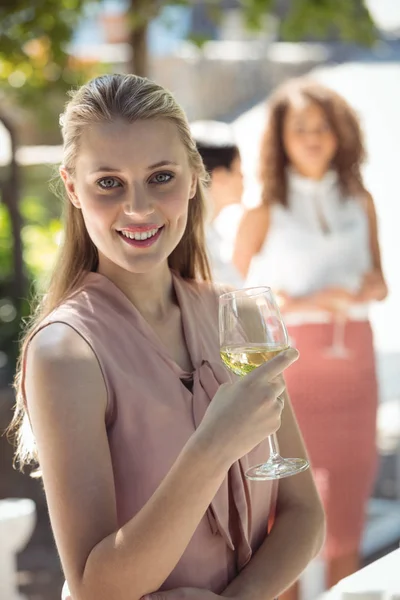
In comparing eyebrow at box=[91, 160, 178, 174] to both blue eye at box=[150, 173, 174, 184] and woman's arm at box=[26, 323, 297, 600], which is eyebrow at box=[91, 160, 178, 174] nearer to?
blue eye at box=[150, 173, 174, 184]

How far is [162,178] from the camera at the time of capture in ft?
4.22

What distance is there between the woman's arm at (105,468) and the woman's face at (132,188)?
6.9 inches

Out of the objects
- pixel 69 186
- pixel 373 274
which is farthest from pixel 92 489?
pixel 373 274

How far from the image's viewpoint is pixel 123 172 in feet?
4.10

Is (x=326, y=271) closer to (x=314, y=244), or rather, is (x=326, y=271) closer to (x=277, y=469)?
(x=314, y=244)

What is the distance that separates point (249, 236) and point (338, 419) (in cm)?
76

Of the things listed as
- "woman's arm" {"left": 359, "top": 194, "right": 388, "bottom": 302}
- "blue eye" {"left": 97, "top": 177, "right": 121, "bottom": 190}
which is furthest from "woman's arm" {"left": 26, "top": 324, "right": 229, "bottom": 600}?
"woman's arm" {"left": 359, "top": 194, "right": 388, "bottom": 302}

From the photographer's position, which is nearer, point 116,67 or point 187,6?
point 187,6

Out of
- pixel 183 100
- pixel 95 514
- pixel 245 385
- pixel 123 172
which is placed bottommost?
pixel 95 514

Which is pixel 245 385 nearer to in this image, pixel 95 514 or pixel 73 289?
pixel 95 514

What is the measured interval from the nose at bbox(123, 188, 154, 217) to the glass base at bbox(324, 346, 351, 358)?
2.24 metres

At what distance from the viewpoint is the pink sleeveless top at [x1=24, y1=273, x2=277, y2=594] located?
1.21m

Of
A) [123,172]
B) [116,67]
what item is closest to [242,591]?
[123,172]

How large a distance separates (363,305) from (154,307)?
214cm
